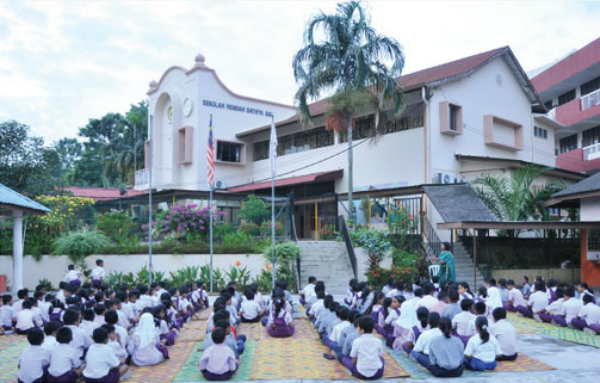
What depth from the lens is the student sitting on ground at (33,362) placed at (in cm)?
660

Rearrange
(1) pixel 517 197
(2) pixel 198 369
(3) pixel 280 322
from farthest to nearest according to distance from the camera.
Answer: (1) pixel 517 197 < (3) pixel 280 322 < (2) pixel 198 369

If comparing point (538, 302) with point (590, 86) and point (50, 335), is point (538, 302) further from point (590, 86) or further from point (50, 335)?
point (590, 86)

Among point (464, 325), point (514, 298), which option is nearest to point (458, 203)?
point (514, 298)

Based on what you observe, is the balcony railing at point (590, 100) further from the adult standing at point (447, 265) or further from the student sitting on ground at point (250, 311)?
the student sitting on ground at point (250, 311)

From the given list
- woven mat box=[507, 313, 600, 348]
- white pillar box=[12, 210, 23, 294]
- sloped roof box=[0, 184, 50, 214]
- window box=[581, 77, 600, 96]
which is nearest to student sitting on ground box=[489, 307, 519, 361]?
woven mat box=[507, 313, 600, 348]

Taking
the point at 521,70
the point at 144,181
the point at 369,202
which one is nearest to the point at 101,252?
the point at 369,202

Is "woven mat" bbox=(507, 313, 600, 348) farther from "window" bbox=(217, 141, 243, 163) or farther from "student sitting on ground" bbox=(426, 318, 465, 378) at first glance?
"window" bbox=(217, 141, 243, 163)

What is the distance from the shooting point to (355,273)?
16594 mm

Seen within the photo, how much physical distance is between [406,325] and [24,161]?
17.4 metres

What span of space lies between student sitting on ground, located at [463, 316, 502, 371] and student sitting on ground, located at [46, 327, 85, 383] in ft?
17.9

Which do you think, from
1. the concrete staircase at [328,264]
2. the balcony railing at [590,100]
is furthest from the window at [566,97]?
the concrete staircase at [328,264]

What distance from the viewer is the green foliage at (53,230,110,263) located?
17.1 meters

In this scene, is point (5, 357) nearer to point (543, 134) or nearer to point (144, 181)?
point (144, 181)

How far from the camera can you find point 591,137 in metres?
29.6
